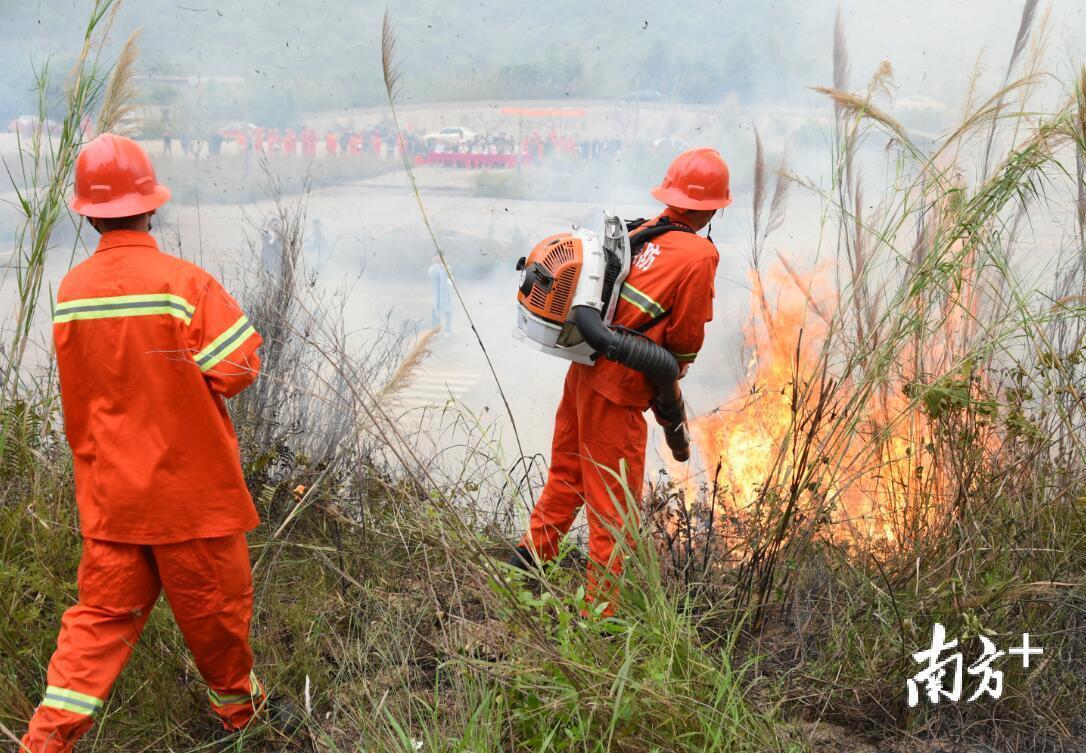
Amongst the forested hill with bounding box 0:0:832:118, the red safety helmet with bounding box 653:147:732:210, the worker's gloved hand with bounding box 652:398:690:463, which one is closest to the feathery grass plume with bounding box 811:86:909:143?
the red safety helmet with bounding box 653:147:732:210

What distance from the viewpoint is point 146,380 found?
2480mm

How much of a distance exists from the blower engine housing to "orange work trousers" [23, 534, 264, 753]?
47.3 inches

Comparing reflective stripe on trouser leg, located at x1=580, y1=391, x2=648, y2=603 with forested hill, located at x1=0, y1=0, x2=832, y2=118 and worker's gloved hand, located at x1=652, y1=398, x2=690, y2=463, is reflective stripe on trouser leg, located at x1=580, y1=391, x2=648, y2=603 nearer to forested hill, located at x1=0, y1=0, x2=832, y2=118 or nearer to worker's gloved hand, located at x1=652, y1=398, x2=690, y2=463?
worker's gloved hand, located at x1=652, y1=398, x2=690, y2=463

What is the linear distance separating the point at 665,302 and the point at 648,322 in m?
0.09

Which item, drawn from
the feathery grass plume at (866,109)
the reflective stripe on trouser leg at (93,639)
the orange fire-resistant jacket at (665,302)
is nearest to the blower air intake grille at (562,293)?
the orange fire-resistant jacket at (665,302)

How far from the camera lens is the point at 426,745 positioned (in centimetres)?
237

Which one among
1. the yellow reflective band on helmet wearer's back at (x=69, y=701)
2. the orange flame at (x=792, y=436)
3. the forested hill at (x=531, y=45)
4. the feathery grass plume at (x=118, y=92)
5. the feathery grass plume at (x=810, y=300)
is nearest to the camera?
the yellow reflective band on helmet wearer's back at (x=69, y=701)

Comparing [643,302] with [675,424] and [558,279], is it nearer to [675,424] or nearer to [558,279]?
[558,279]

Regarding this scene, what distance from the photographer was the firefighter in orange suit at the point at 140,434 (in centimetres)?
247

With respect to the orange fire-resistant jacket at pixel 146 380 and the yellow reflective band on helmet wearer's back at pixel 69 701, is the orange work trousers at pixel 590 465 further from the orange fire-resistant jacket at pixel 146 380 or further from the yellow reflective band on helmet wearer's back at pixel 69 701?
the yellow reflective band on helmet wearer's back at pixel 69 701

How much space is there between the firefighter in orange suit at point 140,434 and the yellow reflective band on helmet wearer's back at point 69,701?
20mm

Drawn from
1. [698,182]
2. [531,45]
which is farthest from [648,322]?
[531,45]

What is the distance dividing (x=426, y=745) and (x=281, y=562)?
140cm

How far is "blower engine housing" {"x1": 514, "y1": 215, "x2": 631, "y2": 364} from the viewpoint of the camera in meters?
3.14
